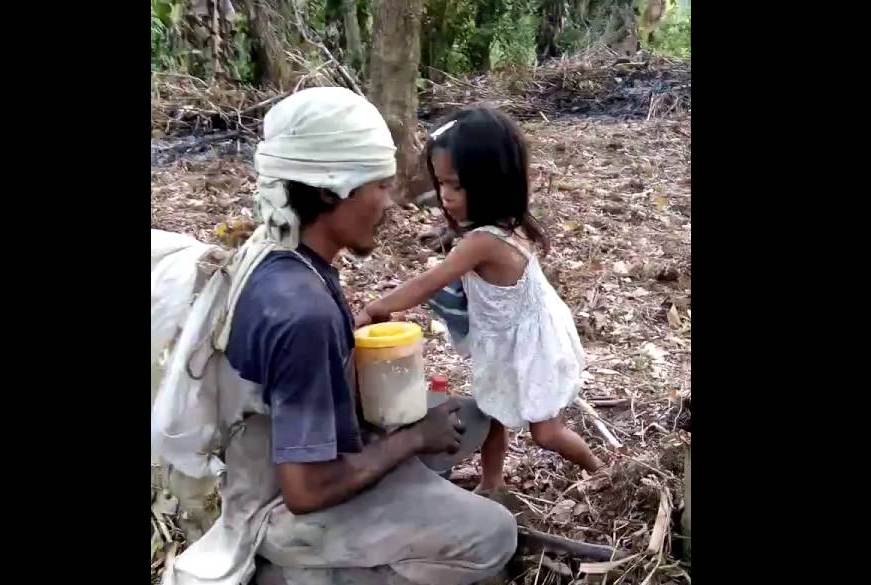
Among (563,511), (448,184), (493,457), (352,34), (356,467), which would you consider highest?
(352,34)

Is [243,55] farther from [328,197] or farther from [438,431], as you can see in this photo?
[438,431]

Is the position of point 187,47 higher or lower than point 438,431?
higher

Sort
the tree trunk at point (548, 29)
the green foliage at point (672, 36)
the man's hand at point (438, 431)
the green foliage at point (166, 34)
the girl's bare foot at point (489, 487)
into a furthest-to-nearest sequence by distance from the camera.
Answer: the tree trunk at point (548, 29) → the green foliage at point (672, 36) → the green foliage at point (166, 34) → the girl's bare foot at point (489, 487) → the man's hand at point (438, 431)

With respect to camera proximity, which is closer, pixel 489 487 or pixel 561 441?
pixel 561 441

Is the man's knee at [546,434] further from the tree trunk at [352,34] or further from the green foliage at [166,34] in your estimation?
the tree trunk at [352,34]

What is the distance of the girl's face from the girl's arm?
0.11 meters

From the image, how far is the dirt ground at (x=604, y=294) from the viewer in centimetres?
279

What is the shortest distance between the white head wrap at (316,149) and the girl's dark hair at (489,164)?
2.37ft

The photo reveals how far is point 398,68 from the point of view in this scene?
17.7 feet

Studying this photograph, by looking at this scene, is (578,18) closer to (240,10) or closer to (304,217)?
(240,10)

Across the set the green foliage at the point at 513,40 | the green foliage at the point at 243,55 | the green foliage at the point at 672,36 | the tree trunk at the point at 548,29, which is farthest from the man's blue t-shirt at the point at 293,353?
the tree trunk at the point at 548,29

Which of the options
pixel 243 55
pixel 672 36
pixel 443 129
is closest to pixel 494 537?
pixel 443 129

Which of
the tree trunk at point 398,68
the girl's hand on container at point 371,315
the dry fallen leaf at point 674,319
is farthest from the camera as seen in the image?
the tree trunk at point 398,68

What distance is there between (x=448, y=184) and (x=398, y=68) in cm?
281
